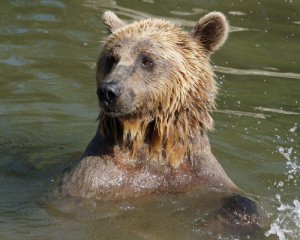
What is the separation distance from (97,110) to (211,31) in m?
3.06

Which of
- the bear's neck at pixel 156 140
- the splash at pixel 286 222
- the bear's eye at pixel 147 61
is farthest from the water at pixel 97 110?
the bear's eye at pixel 147 61

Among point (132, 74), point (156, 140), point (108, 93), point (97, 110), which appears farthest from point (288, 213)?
point (97, 110)

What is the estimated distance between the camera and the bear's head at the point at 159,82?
760 centimetres

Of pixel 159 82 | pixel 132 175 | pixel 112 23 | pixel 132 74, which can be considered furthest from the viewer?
pixel 112 23

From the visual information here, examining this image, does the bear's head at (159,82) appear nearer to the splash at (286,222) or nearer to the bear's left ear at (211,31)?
the bear's left ear at (211,31)

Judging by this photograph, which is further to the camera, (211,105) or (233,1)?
Answer: (233,1)

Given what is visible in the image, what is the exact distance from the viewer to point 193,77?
7805mm

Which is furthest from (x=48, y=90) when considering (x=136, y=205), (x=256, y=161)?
(x=136, y=205)

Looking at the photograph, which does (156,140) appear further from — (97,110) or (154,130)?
(97,110)

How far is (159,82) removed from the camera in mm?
7672

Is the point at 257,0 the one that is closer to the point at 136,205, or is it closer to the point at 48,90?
the point at 48,90

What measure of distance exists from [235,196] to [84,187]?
1.38 m

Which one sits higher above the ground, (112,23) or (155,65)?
(112,23)

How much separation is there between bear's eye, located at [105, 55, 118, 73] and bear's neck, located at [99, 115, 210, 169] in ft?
1.49
